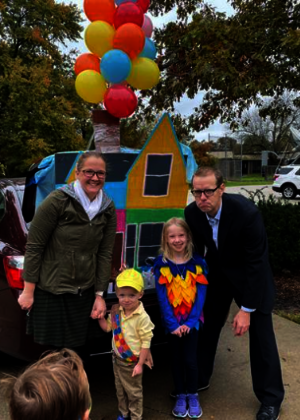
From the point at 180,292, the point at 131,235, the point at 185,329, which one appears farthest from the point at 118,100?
the point at 185,329

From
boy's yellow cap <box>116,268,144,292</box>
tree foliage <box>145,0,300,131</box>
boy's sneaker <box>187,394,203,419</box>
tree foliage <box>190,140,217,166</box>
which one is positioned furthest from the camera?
tree foliage <box>190,140,217,166</box>

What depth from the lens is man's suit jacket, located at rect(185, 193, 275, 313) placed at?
2.57 meters

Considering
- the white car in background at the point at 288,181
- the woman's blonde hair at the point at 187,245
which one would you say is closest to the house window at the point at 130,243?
the woman's blonde hair at the point at 187,245

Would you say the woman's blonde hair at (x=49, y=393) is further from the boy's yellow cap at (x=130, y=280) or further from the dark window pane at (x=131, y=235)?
the dark window pane at (x=131, y=235)

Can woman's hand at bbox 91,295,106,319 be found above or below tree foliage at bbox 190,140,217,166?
below

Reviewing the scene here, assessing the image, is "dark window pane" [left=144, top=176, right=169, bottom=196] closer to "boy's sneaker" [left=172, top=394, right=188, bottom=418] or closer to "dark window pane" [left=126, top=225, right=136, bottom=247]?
"dark window pane" [left=126, top=225, right=136, bottom=247]

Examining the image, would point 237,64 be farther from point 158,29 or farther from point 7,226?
point 7,226

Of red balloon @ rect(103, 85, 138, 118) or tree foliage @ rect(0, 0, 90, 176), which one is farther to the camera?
tree foliage @ rect(0, 0, 90, 176)

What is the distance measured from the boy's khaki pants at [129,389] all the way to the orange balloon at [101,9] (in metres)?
2.57

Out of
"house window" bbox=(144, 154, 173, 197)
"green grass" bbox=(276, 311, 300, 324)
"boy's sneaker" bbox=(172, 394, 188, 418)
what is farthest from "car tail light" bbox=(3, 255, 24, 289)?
"green grass" bbox=(276, 311, 300, 324)

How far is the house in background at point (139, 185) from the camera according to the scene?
2.88m

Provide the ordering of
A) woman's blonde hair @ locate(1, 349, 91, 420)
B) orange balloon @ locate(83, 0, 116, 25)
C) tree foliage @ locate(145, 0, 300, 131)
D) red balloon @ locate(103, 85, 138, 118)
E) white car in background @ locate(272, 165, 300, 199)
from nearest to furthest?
1. woman's blonde hair @ locate(1, 349, 91, 420)
2. red balloon @ locate(103, 85, 138, 118)
3. orange balloon @ locate(83, 0, 116, 25)
4. tree foliage @ locate(145, 0, 300, 131)
5. white car in background @ locate(272, 165, 300, 199)

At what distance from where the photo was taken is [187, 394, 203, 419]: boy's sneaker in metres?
2.68

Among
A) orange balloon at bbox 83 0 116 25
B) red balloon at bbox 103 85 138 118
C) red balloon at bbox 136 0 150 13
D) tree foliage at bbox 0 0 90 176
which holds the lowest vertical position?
red balloon at bbox 103 85 138 118
